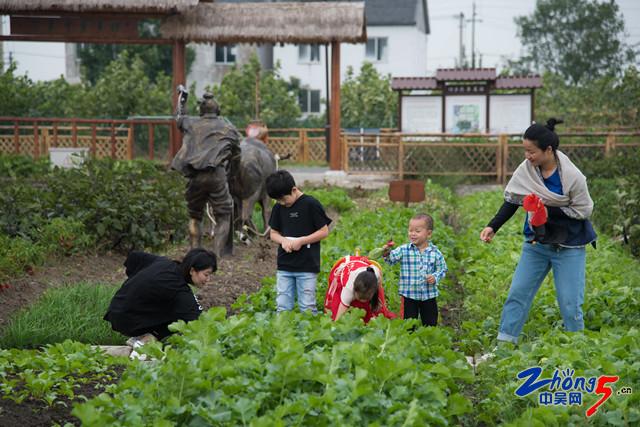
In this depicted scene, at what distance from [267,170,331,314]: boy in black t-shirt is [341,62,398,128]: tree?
36.0 m

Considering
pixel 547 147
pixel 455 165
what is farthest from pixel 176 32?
pixel 547 147

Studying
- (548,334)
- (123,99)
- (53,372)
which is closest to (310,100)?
(123,99)

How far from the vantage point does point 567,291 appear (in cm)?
732

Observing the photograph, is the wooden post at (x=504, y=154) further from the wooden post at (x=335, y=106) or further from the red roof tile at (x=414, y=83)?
the wooden post at (x=335, y=106)

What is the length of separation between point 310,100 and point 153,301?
45.5 metres

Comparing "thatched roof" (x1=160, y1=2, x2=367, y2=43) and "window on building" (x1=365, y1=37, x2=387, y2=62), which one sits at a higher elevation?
"window on building" (x1=365, y1=37, x2=387, y2=62)

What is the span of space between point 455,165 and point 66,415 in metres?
20.7

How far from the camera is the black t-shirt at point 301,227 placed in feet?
25.8

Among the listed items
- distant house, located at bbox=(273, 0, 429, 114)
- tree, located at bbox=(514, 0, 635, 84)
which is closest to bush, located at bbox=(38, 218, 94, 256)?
distant house, located at bbox=(273, 0, 429, 114)

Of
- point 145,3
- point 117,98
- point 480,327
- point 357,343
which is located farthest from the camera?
point 117,98

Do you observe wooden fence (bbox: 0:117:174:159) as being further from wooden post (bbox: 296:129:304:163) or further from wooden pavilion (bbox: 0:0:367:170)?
wooden post (bbox: 296:129:304:163)

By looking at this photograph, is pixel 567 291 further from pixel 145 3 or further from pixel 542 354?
pixel 145 3

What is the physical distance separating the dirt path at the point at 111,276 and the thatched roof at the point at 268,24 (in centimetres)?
882

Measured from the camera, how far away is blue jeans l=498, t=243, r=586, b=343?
24.0ft
